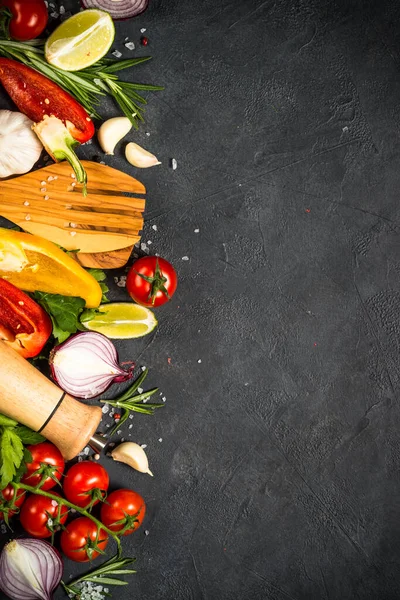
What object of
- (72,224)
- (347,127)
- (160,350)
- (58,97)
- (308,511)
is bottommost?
(308,511)

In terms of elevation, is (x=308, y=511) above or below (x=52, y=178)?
below

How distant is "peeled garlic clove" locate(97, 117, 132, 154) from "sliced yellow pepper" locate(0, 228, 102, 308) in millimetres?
356

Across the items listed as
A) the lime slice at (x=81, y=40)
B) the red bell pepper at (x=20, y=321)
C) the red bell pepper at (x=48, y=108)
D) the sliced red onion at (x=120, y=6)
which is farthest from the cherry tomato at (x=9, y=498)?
the sliced red onion at (x=120, y=6)

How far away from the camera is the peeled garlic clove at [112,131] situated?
2.14m

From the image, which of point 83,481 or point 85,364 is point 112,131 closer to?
point 85,364

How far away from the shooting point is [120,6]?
7.09 feet

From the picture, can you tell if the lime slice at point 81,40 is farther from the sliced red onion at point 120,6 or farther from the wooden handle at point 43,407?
the wooden handle at point 43,407

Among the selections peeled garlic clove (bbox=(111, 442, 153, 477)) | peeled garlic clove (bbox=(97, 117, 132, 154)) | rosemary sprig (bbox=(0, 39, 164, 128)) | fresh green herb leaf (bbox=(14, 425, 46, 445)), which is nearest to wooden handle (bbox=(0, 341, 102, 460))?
fresh green herb leaf (bbox=(14, 425, 46, 445))

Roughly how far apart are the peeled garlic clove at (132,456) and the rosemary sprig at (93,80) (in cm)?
99

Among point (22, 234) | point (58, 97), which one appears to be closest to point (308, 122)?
point (58, 97)

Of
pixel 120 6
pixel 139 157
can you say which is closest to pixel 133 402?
pixel 139 157

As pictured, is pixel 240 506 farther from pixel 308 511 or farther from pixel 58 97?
pixel 58 97

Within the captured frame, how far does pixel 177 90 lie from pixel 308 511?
1.38 m

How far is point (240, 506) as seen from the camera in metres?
2.19
